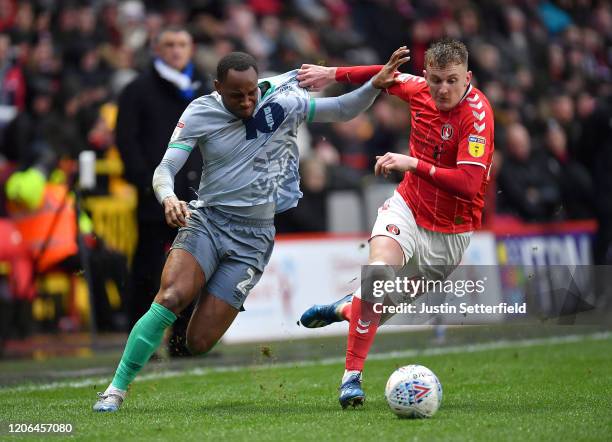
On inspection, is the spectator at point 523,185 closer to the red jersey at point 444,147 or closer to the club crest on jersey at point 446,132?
the red jersey at point 444,147

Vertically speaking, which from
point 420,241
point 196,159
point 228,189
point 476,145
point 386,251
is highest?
point 196,159

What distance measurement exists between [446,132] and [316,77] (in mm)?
1016

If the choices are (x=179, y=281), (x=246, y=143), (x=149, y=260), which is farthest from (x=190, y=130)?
(x=149, y=260)

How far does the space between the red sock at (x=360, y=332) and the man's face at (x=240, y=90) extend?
144cm

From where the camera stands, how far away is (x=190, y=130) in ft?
26.9

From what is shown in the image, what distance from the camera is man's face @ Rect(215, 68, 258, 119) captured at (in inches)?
318

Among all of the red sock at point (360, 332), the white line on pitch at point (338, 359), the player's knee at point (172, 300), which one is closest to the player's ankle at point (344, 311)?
the red sock at point (360, 332)

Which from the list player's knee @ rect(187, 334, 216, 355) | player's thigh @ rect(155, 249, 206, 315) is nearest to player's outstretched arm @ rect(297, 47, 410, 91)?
player's thigh @ rect(155, 249, 206, 315)

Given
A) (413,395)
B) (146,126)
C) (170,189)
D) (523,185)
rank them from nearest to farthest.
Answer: (413,395) < (170,189) < (146,126) < (523,185)

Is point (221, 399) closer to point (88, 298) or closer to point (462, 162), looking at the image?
point (462, 162)

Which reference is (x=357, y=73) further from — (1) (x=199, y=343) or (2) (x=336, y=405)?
(2) (x=336, y=405)

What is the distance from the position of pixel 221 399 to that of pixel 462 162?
2.45m

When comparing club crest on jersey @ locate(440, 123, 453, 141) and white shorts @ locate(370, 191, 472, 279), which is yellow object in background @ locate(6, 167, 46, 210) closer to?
white shorts @ locate(370, 191, 472, 279)

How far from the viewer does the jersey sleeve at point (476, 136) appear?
26.5ft
